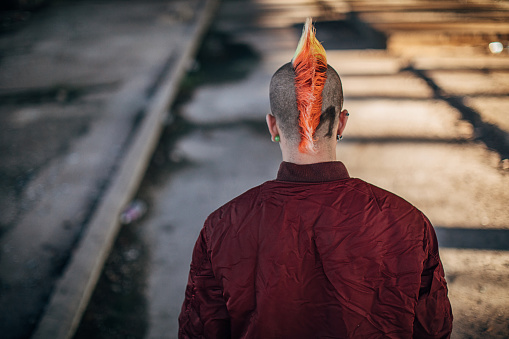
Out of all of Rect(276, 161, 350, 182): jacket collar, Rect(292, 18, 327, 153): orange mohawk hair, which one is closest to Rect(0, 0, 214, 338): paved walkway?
Rect(276, 161, 350, 182): jacket collar

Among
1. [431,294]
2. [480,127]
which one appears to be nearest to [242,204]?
[431,294]

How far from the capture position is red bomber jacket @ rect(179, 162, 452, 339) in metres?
1.16

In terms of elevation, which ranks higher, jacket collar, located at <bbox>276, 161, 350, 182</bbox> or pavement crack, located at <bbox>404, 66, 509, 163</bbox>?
jacket collar, located at <bbox>276, 161, 350, 182</bbox>

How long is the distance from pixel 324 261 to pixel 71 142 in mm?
3881

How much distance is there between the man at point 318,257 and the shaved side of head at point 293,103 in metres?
0.04

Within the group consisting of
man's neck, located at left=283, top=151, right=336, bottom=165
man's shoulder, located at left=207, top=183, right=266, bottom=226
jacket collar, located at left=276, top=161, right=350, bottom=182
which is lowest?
man's shoulder, located at left=207, top=183, right=266, bottom=226

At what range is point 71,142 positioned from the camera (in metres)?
4.15

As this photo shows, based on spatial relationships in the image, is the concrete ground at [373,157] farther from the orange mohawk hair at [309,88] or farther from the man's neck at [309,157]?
the orange mohawk hair at [309,88]

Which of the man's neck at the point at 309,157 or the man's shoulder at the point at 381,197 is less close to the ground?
the man's neck at the point at 309,157

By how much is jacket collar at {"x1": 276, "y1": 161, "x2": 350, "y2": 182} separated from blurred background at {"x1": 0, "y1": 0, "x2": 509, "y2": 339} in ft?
5.14

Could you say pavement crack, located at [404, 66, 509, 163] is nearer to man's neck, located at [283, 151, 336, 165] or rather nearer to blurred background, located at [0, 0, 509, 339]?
blurred background, located at [0, 0, 509, 339]

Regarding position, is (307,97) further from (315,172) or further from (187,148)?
(187,148)

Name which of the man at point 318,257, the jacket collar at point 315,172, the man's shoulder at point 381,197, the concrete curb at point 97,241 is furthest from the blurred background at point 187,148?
the jacket collar at point 315,172

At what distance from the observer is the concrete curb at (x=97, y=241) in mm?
2357
